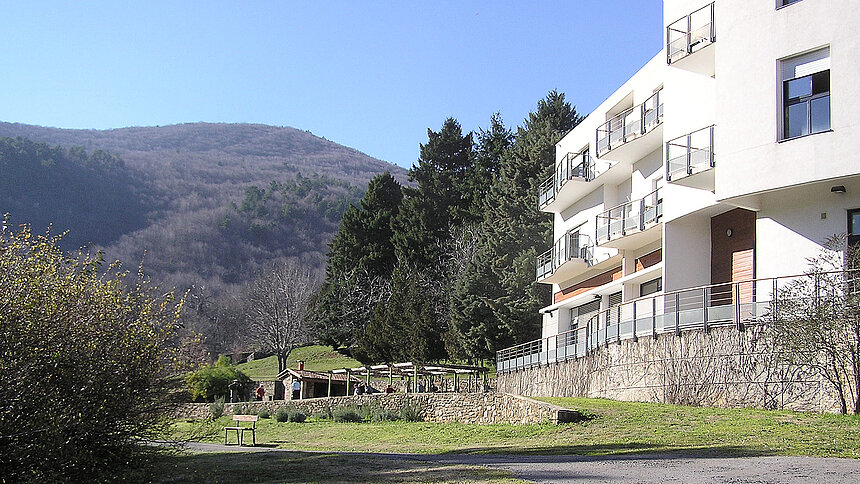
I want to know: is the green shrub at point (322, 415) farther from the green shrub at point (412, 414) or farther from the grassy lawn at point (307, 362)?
the grassy lawn at point (307, 362)

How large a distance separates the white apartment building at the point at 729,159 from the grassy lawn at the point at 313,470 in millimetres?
11620

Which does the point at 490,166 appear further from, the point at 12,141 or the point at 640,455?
the point at 12,141

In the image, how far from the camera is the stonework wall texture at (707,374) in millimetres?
20891

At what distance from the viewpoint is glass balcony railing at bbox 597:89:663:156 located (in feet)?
113

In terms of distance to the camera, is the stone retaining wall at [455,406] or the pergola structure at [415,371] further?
the pergola structure at [415,371]

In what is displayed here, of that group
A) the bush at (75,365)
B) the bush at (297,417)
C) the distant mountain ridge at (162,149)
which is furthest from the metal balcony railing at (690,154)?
the distant mountain ridge at (162,149)

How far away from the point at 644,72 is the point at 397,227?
43779mm

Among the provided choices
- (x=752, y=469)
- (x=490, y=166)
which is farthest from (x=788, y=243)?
(x=490, y=166)

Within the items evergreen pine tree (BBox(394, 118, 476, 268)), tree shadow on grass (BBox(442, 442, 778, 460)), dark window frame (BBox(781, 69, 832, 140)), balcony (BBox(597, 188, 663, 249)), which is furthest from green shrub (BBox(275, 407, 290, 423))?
evergreen pine tree (BBox(394, 118, 476, 268))

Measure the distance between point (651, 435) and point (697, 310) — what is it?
7.21m

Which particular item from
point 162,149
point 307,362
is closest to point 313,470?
point 307,362

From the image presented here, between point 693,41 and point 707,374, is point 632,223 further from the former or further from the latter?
point 707,374

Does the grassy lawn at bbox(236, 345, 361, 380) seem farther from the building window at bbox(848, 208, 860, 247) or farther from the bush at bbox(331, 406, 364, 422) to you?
the building window at bbox(848, 208, 860, 247)

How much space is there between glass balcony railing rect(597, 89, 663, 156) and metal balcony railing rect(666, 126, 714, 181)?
16.4ft
